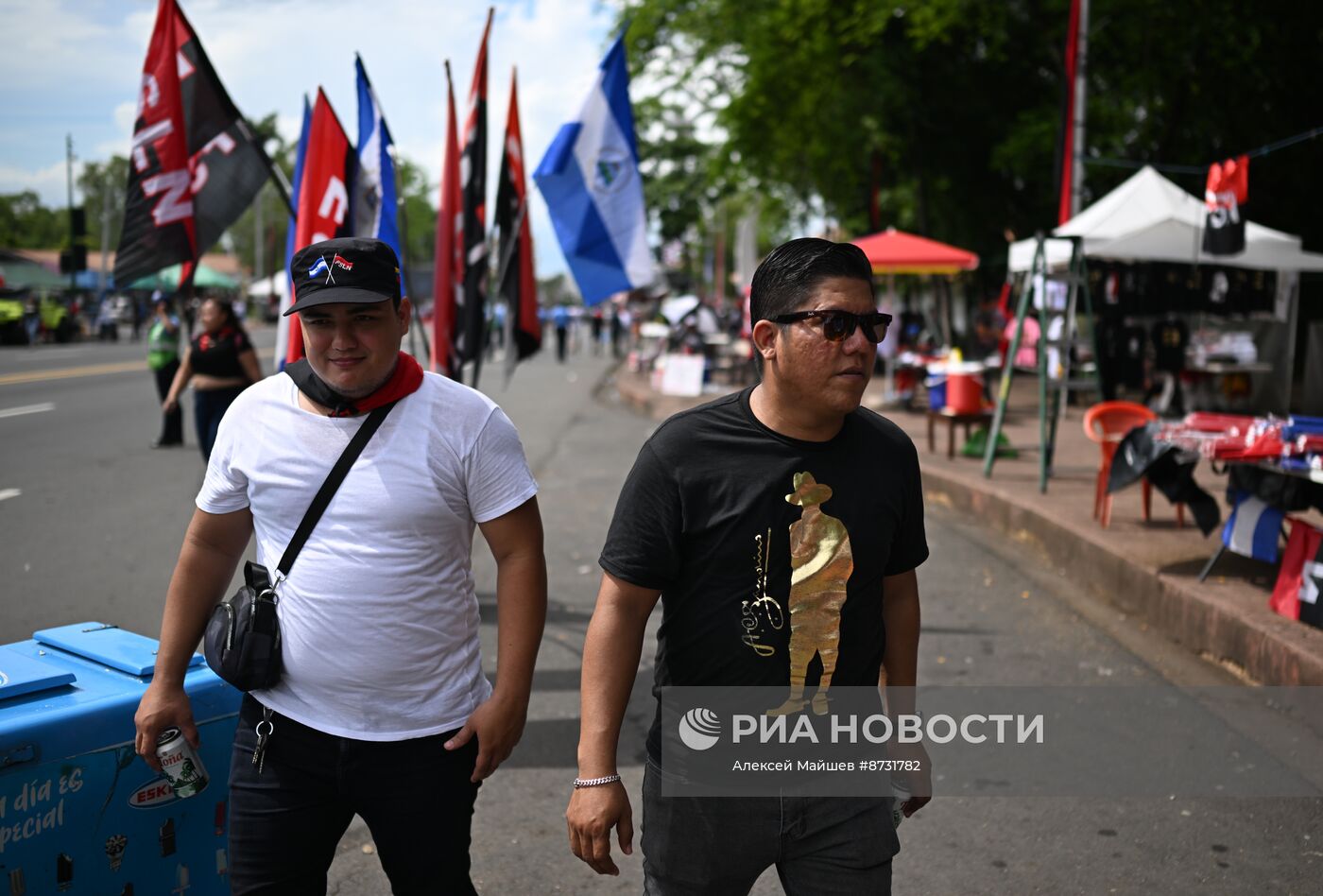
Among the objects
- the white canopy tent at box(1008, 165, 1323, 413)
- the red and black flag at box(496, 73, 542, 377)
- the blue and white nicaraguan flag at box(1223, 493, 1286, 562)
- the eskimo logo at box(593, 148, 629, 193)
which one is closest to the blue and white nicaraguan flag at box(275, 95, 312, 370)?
the red and black flag at box(496, 73, 542, 377)

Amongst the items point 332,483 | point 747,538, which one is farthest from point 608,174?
point 747,538

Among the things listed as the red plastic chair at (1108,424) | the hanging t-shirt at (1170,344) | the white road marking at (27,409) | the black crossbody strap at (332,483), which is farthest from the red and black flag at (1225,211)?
the white road marking at (27,409)

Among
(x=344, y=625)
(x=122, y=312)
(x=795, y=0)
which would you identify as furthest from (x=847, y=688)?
(x=122, y=312)

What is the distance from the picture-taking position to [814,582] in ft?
7.54

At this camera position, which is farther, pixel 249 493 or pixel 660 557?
pixel 249 493

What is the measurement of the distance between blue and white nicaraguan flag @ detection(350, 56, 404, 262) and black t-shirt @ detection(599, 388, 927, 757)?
4.44 meters

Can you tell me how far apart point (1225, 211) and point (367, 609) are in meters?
9.73

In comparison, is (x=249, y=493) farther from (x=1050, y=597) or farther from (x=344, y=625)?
(x=1050, y=597)

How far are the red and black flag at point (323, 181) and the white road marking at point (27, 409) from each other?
503 inches

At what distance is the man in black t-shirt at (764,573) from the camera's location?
229 centimetres

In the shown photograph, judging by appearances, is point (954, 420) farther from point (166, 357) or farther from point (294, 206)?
point (166, 357)

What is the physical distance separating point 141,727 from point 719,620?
4.31 ft

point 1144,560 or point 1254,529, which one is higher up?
point 1254,529

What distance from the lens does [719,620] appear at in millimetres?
2322
